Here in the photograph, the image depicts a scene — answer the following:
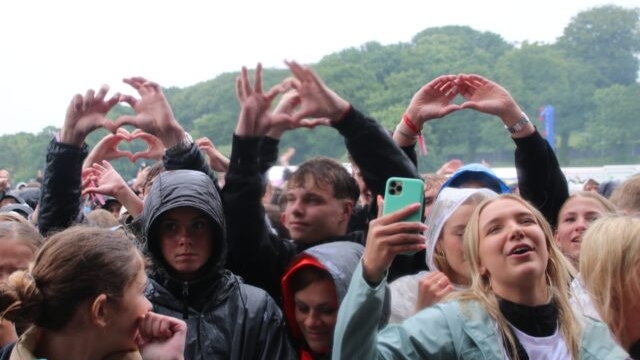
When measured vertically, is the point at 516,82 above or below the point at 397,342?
below

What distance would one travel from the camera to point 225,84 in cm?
8788

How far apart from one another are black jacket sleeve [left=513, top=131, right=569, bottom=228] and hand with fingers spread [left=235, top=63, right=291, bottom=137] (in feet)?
4.25

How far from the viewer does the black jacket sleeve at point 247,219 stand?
330cm

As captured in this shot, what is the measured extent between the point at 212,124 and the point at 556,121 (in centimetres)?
3249

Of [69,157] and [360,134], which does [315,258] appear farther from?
[69,157]

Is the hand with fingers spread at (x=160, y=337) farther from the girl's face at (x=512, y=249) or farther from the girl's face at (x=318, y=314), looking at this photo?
the girl's face at (x=512, y=249)

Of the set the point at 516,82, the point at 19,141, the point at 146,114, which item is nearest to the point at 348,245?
the point at 146,114

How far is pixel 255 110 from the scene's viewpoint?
3250 mm

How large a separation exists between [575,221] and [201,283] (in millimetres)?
2131

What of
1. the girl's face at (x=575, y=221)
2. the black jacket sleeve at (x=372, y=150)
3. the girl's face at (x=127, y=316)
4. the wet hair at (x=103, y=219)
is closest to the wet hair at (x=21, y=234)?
Result: the girl's face at (x=127, y=316)

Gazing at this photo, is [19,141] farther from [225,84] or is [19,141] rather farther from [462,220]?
[462,220]

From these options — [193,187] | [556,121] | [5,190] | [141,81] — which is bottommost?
[556,121]

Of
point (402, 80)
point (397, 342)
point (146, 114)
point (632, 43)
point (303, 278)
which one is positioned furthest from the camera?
point (632, 43)

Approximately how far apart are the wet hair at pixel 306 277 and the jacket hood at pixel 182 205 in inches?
11.8
